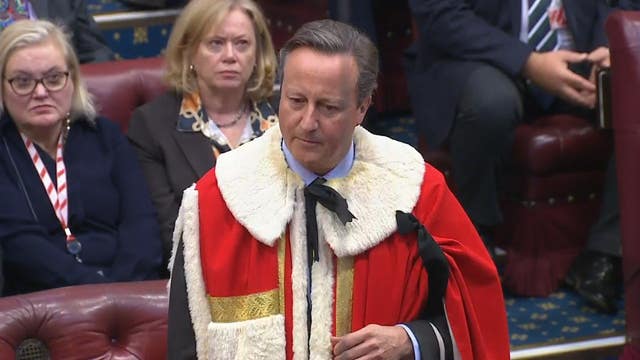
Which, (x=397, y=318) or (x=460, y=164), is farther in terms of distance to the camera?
(x=460, y=164)

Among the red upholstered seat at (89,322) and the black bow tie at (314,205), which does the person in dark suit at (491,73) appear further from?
the black bow tie at (314,205)

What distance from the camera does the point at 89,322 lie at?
2.58 m

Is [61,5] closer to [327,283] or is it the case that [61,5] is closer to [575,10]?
[575,10]

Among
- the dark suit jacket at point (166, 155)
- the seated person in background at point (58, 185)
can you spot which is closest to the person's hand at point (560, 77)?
the dark suit jacket at point (166, 155)

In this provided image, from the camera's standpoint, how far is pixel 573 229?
3.89 m

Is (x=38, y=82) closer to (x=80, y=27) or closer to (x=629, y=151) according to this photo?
(x=80, y=27)

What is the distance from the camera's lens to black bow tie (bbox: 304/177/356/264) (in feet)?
7.27

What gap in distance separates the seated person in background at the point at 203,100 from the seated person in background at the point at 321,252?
1.01 m

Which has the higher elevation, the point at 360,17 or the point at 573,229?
the point at 360,17

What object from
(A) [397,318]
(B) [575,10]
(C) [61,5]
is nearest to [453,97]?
(B) [575,10]

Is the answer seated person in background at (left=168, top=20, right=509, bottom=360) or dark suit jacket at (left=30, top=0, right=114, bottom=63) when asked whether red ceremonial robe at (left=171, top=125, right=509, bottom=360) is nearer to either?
seated person in background at (left=168, top=20, right=509, bottom=360)

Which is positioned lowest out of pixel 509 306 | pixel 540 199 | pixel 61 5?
pixel 509 306

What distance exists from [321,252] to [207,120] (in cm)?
118

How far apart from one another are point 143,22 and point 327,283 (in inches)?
97.1
